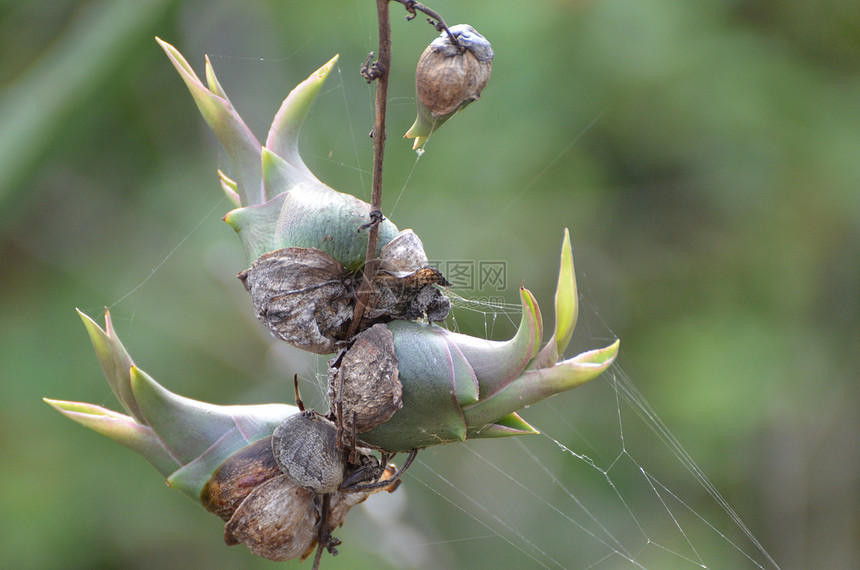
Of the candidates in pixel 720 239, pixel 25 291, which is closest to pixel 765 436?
pixel 720 239

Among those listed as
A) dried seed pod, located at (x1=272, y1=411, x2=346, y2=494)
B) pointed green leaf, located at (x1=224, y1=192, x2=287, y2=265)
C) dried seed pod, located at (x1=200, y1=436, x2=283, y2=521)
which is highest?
pointed green leaf, located at (x1=224, y1=192, x2=287, y2=265)

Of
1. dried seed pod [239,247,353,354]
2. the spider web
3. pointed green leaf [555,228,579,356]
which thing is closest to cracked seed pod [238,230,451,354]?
dried seed pod [239,247,353,354]

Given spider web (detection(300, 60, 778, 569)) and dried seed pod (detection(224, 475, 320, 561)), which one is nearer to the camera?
dried seed pod (detection(224, 475, 320, 561))

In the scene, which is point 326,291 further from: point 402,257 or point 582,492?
point 582,492

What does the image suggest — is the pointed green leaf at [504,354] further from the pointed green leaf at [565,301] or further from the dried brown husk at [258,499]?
the dried brown husk at [258,499]

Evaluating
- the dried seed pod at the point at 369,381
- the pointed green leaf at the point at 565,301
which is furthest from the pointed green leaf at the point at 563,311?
the dried seed pod at the point at 369,381

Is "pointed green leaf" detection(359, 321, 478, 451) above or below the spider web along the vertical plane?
above

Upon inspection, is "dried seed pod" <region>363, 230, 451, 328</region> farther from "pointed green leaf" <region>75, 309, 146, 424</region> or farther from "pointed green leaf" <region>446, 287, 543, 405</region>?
"pointed green leaf" <region>75, 309, 146, 424</region>
